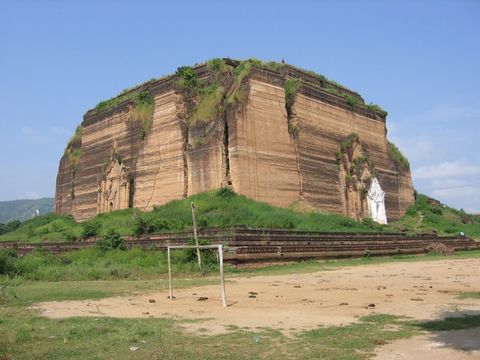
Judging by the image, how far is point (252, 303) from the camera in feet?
33.4

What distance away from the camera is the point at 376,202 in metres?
35.5

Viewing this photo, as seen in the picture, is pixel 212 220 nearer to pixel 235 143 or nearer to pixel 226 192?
pixel 226 192

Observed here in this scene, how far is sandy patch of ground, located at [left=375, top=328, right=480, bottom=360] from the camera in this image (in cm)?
539

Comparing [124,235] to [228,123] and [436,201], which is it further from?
[436,201]

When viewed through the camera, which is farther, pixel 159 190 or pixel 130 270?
pixel 159 190

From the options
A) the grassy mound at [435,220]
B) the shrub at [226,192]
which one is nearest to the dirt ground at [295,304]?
the shrub at [226,192]

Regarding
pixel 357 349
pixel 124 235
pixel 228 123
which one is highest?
pixel 228 123

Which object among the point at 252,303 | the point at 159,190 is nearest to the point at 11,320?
the point at 252,303

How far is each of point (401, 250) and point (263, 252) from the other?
11.1 m

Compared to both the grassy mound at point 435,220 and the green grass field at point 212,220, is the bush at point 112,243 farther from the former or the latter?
the grassy mound at point 435,220

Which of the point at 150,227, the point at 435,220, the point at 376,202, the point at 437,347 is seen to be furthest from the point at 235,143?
the point at 437,347

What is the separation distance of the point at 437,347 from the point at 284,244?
51.0 feet

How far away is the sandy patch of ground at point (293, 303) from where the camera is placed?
811cm

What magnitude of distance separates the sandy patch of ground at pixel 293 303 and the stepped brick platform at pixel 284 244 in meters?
3.75
